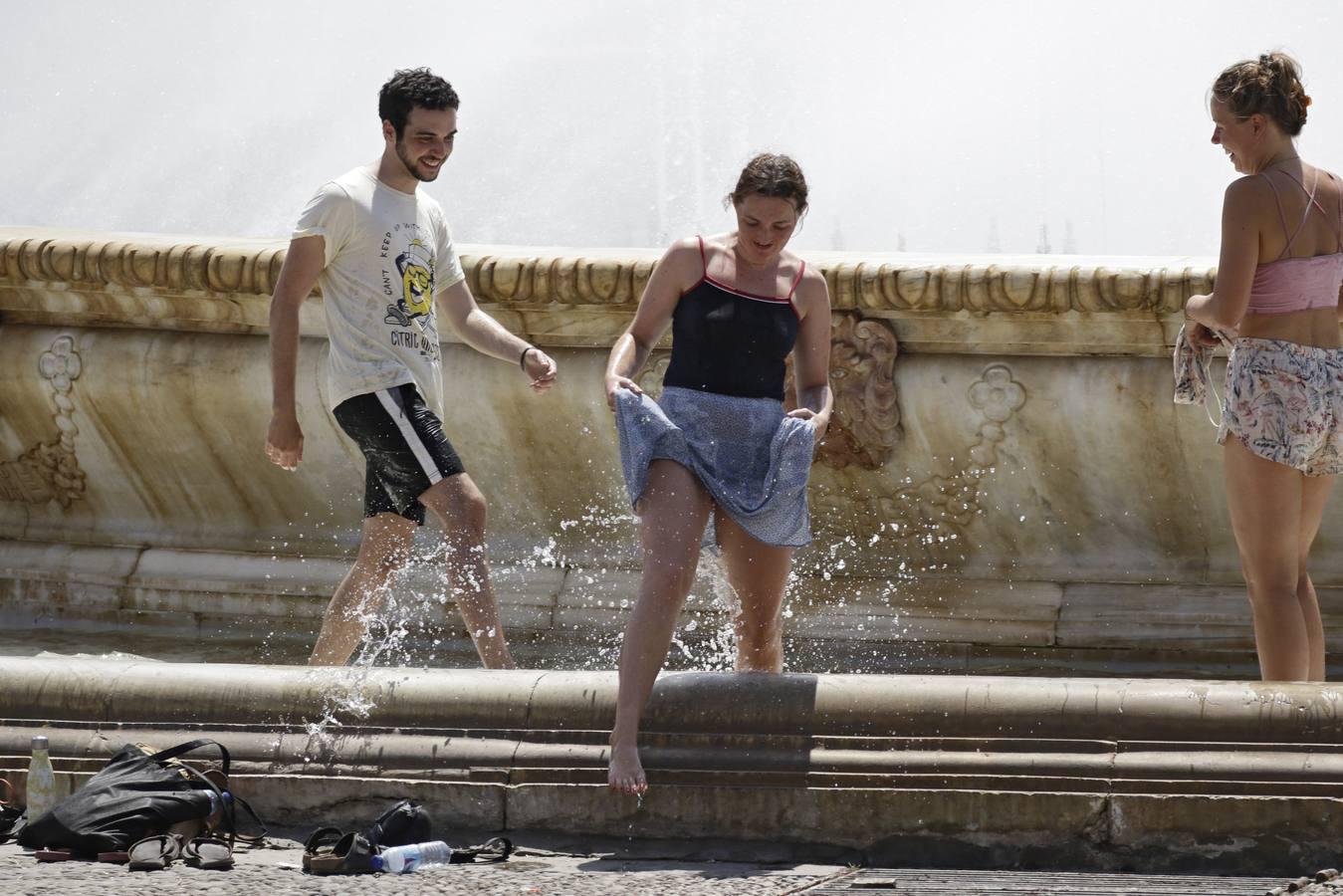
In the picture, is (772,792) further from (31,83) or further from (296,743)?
(31,83)

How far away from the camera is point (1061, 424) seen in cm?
579

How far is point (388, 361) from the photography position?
4680 millimetres

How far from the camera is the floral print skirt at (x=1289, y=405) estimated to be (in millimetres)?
4234

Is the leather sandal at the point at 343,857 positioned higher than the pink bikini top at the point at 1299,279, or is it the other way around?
the pink bikini top at the point at 1299,279

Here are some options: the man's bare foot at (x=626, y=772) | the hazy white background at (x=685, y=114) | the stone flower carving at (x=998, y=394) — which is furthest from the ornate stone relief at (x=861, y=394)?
the hazy white background at (x=685, y=114)

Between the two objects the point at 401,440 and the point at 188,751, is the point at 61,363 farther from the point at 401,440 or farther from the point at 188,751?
the point at 188,751

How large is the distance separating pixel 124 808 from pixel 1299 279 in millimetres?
2495

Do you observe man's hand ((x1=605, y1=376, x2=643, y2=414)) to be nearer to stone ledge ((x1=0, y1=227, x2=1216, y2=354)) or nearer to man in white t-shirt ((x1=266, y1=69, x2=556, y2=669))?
man in white t-shirt ((x1=266, y1=69, x2=556, y2=669))

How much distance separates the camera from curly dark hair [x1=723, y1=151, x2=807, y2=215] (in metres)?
4.21

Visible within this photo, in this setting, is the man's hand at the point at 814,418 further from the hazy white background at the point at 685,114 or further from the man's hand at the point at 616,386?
the hazy white background at the point at 685,114

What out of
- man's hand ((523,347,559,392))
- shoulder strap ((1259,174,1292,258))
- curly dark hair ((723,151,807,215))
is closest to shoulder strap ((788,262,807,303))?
curly dark hair ((723,151,807,215))

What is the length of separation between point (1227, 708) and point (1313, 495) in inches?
27.8

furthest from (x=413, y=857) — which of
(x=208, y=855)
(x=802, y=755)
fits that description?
(x=802, y=755)

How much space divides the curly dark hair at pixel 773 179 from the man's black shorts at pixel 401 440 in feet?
2.95
